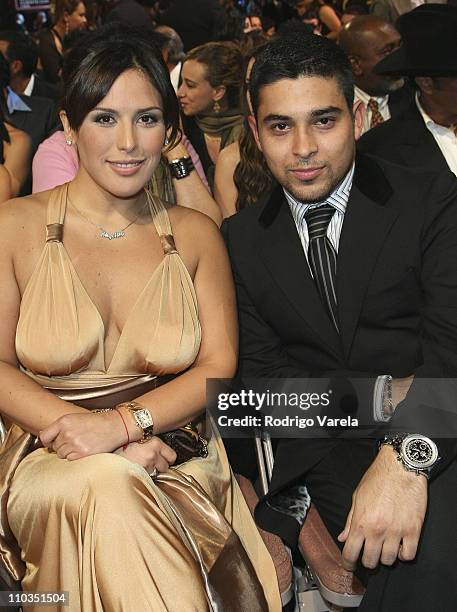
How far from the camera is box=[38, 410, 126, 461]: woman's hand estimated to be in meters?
2.27

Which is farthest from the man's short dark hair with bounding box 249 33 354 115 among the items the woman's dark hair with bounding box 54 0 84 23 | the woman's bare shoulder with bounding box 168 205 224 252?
the woman's dark hair with bounding box 54 0 84 23

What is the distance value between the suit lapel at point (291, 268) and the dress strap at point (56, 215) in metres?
0.56

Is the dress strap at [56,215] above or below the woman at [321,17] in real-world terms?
below

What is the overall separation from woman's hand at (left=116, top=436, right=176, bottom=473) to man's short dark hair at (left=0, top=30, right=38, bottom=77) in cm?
465

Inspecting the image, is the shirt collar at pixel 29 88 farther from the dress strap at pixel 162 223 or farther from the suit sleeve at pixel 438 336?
the suit sleeve at pixel 438 336

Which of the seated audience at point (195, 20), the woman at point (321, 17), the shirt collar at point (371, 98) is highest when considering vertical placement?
the woman at point (321, 17)

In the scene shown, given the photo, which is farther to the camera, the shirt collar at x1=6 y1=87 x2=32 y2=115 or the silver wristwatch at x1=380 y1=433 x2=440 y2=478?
the shirt collar at x1=6 y1=87 x2=32 y2=115

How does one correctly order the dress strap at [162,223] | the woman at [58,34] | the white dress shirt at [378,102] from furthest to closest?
1. the woman at [58,34]
2. the white dress shirt at [378,102]
3. the dress strap at [162,223]

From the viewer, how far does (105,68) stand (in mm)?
2457

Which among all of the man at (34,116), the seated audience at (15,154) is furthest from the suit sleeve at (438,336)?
the man at (34,116)

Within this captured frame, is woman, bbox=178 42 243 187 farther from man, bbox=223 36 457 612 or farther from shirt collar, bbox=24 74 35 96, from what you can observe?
man, bbox=223 36 457 612

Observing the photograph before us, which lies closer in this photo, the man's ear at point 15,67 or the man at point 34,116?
the man at point 34,116

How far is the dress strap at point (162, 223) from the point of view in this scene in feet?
8.55

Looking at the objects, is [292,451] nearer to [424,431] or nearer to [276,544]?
[276,544]
